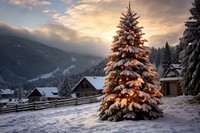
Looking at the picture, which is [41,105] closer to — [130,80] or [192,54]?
[130,80]

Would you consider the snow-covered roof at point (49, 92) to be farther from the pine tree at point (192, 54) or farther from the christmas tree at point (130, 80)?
the christmas tree at point (130, 80)

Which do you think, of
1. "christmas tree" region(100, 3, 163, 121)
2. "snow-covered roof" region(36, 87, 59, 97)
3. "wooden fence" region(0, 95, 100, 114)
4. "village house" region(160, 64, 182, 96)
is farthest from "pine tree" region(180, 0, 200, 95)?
"snow-covered roof" region(36, 87, 59, 97)

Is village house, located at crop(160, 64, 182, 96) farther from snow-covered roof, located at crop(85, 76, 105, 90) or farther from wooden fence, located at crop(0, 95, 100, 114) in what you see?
snow-covered roof, located at crop(85, 76, 105, 90)

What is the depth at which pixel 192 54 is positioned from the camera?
24453 mm

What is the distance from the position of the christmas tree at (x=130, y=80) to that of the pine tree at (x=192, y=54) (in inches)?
206

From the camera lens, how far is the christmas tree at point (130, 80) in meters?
19.4

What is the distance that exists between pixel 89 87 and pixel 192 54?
41819mm

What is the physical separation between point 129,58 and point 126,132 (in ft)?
25.0

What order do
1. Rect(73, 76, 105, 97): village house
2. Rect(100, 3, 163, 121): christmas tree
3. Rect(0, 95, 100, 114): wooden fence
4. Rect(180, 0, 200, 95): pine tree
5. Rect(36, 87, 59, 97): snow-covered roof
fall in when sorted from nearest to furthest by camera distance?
Rect(100, 3, 163, 121): christmas tree → Rect(180, 0, 200, 95): pine tree → Rect(0, 95, 100, 114): wooden fence → Rect(73, 76, 105, 97): village house → Rect(36, 87, 59, 97): snow-covered roof

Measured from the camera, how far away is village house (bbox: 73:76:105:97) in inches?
2458

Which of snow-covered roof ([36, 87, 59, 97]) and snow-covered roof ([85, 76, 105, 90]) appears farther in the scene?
snow-covered roof ([36, 87, 59, 97])

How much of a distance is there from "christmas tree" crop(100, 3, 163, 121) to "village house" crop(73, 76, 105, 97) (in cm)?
4089

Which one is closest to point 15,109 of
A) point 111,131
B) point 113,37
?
A: point 113,37

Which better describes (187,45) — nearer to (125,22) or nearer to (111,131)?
(125,22)
